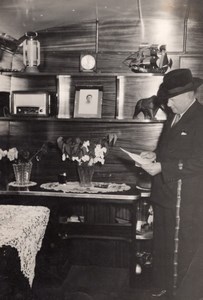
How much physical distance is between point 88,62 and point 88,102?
14.2 inches

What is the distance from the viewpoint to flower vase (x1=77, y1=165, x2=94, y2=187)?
3.78m

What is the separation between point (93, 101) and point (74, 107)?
0.19 metres

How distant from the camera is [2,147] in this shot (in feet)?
13.7

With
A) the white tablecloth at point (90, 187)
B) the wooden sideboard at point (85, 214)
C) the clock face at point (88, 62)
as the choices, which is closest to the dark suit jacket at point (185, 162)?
the wooden sideboard at point (85, 214)

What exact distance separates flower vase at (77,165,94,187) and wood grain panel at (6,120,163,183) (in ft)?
1.13

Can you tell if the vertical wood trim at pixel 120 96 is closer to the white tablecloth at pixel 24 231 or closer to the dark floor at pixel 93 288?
the dark floor at pixel 93 288

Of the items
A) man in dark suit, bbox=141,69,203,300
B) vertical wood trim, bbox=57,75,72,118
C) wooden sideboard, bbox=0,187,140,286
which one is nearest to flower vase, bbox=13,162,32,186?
wooden sideboard, bbox=0,187,140,286

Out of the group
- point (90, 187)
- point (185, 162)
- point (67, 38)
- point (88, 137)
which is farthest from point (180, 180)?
point (67, 38)

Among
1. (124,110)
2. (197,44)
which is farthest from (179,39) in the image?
(124,110)

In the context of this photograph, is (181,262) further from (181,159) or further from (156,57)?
(156,57)

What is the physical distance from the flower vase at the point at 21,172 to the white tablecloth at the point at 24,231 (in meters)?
1.34

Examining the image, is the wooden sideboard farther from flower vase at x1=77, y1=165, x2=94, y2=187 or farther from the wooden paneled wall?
the wooden paneled wall

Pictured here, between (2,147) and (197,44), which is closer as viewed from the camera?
(197,44)

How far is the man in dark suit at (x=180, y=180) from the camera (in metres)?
3.04
